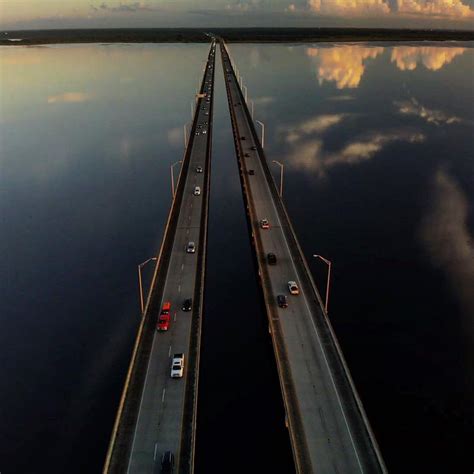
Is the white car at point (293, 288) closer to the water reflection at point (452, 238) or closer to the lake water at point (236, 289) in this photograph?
the lake water at point (236, 289)

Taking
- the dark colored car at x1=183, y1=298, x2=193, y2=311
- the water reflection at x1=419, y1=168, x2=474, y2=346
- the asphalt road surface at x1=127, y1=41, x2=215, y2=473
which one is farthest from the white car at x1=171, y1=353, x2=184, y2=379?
the water reflection at x1=419, y1=168, x2=474, y2=346

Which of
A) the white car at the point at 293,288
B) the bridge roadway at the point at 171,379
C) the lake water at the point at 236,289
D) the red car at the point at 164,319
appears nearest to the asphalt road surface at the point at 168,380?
the bridge roadway at the point at 171,379

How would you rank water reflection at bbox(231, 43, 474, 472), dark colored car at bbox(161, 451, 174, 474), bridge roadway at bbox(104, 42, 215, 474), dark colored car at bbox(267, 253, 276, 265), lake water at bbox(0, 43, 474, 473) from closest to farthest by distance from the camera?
dark colored car at bbox(161, 451, 174, 474) → bridge roadway at bbox(104, 42, 215, 474) → lake water at bbox(0, 43, 474, 473) → water reflection at bbox(231, 43, 474, 472) → dark colored car at bbox(267, 253, 276, 265)

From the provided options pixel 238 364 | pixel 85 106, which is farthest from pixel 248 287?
pixel 85 106

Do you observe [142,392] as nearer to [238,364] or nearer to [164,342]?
[164,342]

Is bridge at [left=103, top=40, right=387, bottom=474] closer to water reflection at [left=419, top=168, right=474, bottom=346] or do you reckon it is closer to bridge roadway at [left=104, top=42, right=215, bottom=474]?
bridge roadway at [left=104, top=42, right=215, bottom=474]

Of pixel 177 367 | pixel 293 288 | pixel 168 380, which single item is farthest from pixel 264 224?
pixel 168 380
